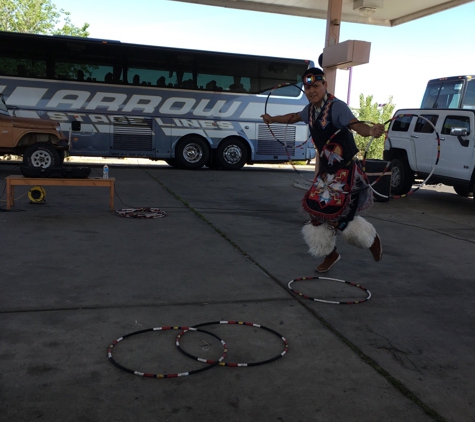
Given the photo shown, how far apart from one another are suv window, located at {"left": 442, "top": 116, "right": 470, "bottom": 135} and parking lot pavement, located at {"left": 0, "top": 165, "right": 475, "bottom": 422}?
4.20m

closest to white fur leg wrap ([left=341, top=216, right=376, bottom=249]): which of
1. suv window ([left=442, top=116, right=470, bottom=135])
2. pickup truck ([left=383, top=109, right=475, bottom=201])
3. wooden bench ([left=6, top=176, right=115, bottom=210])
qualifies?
wooden bench ([left=6, top=176, right=115, bottom=210])

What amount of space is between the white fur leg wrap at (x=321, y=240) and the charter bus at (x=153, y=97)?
1126 cm

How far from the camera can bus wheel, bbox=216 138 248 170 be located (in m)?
19.0

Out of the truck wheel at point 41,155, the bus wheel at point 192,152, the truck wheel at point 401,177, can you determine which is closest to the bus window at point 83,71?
the bus wheel at point 192,152

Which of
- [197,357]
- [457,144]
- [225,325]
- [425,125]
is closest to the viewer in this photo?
[197,357]

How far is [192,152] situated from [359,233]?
1400 centimetres

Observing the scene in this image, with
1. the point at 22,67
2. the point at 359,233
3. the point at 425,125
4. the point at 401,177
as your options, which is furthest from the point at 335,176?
the point at 22,67

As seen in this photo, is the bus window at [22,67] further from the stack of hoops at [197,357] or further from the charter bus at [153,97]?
the stack of hoops at [197,357]

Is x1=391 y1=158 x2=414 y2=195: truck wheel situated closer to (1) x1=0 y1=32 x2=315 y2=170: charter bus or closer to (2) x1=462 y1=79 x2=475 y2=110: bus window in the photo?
(2) x1=462 y1=79 x2=475 y2=110: bus window

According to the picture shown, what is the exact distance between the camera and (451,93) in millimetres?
15469

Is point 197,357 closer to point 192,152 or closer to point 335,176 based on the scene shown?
point 335,176

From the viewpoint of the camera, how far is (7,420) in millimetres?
2568

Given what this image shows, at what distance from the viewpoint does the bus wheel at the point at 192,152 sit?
726 inches

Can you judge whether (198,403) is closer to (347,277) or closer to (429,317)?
(429,317)
